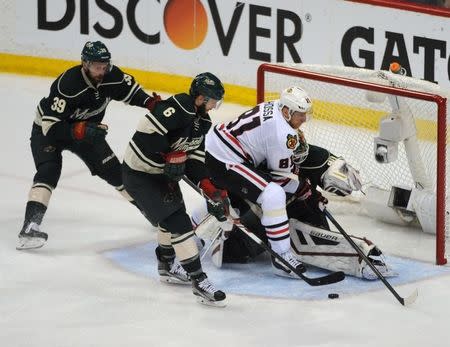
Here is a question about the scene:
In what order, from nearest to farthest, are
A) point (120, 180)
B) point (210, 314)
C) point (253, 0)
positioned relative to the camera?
point (210, 314) < point (120, 180) < point (253, 0)

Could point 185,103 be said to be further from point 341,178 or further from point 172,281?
point 341,178

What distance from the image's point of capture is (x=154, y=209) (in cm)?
A: 563

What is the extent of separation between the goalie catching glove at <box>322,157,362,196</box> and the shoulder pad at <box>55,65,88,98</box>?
1188 mm

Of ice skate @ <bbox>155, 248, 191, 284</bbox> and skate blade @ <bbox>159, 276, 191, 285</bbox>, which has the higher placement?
ice skate @ <bbox>155, 248, 191, 284</bbox>

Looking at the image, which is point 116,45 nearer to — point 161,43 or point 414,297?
point 161,43

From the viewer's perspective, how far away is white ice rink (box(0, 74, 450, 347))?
5285 millimetres

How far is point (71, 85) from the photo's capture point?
20.2 ft

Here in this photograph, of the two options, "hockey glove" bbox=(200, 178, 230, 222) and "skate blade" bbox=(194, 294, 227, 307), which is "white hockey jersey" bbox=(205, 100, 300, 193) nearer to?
"hockey glove" bbox=(200, 178, 230, 222)

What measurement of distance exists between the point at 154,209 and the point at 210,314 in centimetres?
50

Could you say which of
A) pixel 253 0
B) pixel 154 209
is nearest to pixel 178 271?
pixel 154 209

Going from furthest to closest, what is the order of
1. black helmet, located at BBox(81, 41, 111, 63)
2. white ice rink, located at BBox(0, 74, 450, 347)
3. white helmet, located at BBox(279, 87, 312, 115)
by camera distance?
black helmet, located at BBox(81, 41, 111, 63), white helmet, located at BBox(279, 87, 312, 115), white ice rink, located at BBox(0, 74, 450, 347)

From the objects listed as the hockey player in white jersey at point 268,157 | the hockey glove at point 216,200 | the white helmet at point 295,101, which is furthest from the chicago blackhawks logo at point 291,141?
the hockey glove at point 216,200

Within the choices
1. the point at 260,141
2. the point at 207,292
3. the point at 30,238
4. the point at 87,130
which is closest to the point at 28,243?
the point at 30,238

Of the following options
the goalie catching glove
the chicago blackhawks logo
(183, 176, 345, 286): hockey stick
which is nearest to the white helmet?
the chicago blackhawks logo
